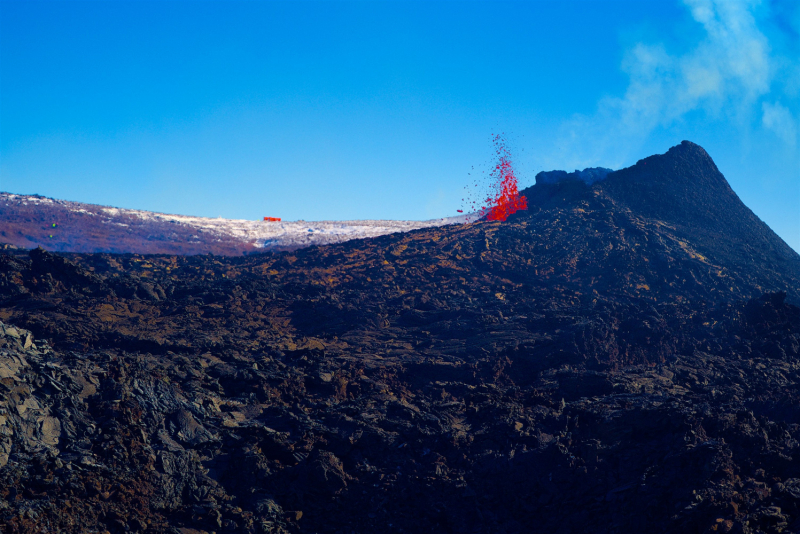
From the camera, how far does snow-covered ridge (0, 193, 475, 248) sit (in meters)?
83.1

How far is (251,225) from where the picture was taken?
3748 inches

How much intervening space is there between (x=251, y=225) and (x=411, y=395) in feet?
246

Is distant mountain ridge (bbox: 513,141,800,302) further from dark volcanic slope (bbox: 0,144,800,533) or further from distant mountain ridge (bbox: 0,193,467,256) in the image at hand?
distant mountain ridge (bbox: 0,193,467,256)

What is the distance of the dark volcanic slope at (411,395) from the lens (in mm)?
16234

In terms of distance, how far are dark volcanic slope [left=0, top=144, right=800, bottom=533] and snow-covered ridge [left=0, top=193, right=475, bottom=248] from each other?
41181 mm

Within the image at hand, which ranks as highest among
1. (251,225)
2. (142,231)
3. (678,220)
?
(678,220)

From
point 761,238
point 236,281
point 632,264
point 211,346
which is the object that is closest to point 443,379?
point 211,346

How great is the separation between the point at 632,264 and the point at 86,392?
115 ft

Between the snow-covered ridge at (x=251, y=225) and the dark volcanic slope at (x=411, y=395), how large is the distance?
41.2 metres

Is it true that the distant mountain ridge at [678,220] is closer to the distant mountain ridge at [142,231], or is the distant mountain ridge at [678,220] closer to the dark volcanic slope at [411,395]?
the dark volcanic slope at [411,395]

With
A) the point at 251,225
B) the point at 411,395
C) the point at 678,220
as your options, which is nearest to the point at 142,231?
the point at 251,225

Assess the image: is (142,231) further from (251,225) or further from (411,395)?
(411,395)

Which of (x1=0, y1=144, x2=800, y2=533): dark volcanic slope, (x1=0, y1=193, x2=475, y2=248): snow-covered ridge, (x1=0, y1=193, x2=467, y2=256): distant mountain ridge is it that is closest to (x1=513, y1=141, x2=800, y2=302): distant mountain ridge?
(x1=0, y1=144, x2=800, y2=533): dark volcanic slope

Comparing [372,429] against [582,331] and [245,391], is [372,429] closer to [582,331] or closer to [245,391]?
[245,391]
